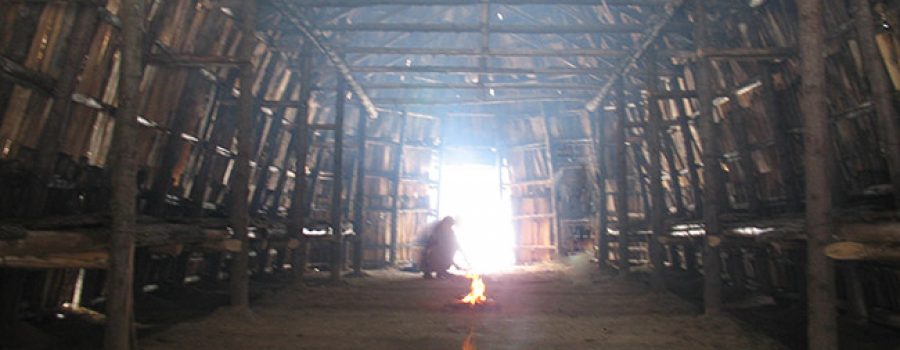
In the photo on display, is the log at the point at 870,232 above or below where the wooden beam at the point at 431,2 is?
below

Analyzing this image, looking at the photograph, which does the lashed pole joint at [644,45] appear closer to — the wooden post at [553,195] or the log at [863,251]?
the wooden post at [553,195]

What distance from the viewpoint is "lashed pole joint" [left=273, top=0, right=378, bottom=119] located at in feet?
32.9

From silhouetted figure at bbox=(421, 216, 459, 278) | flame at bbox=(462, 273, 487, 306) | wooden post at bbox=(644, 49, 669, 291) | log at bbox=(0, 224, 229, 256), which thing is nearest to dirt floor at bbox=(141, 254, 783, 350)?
flame at bbox=(462, 273, 487, 306)

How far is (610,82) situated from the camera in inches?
539

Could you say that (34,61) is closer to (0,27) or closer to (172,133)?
(0,27)

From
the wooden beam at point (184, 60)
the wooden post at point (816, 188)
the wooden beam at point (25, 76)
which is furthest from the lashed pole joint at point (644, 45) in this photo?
the wooden beam at point (25, 76)

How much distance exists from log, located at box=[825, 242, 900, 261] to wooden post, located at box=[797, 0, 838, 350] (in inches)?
3.7

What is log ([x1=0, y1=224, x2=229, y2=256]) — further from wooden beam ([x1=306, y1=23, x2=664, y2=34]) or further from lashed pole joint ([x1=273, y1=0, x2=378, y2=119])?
wooden beam ([x1=306, y1=23, x2=664, y2=34])

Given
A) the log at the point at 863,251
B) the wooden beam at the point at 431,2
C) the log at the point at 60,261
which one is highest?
the wooden beam at the point at 431,2

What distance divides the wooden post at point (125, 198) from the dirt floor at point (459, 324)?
2.52ft

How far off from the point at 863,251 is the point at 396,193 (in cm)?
1459

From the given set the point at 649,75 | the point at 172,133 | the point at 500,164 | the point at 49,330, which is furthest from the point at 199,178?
the point at 500,164

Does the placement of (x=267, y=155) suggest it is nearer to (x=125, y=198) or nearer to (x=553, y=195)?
(x=125, y=198)

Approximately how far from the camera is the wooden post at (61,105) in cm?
567
